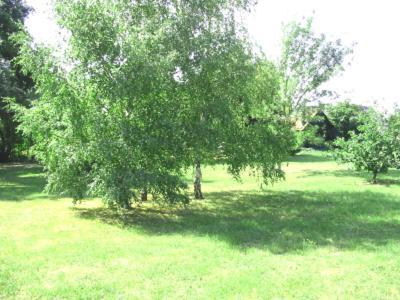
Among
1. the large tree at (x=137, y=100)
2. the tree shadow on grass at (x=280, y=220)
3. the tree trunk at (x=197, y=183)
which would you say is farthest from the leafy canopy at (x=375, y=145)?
the tree trunk at (x=197, y=183)

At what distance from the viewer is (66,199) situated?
17109 millimetres

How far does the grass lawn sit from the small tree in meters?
5.32

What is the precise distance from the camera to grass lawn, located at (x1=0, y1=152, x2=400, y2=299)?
720 cm

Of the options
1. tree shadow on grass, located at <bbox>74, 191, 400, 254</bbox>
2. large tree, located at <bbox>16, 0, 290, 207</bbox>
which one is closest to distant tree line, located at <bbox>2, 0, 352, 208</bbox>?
large tree, located at <bbox>16, 0, 290, 207</bbox>

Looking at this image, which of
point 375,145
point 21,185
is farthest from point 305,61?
point 21,185

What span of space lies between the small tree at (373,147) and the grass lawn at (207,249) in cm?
532

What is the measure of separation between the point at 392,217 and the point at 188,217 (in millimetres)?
6614

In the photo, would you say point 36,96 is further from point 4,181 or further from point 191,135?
point 191,135

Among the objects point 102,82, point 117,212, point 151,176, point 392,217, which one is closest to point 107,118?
point 102,82

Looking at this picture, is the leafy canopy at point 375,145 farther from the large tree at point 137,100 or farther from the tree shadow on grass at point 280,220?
the large tree at point 137,100

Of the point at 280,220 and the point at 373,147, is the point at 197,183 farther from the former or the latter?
the point at 373,147

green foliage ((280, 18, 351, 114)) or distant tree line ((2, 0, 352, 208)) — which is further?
green foliage ((280, 18, 351, 114))

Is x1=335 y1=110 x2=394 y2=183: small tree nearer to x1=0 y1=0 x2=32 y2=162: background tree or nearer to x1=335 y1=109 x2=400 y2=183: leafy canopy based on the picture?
x1=335 y1=109 x2=400 y2=183: leafy canopy

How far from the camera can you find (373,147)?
21.6 meters
